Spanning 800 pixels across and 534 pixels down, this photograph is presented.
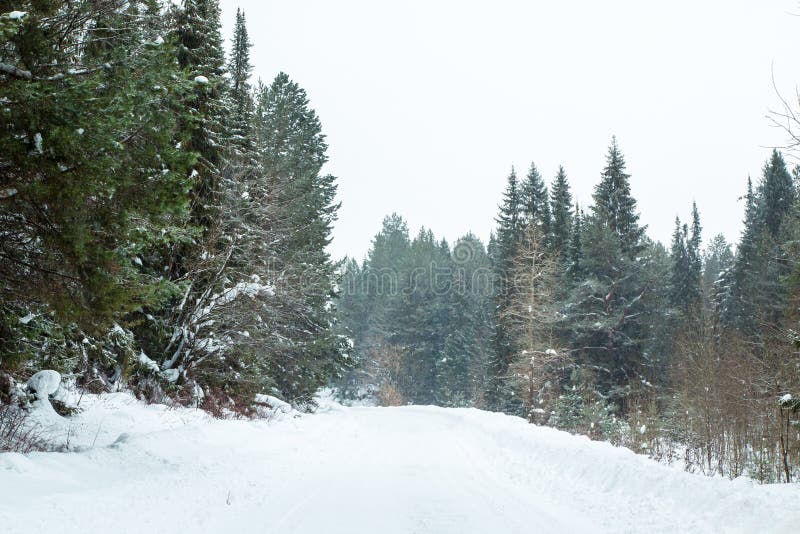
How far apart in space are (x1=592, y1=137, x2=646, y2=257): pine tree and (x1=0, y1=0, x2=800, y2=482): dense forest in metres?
0.13

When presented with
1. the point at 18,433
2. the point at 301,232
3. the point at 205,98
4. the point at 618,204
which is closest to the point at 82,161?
the point at 18,433

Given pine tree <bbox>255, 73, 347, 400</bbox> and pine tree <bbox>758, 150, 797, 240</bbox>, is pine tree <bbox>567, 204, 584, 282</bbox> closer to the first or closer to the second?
pine tree <bbox>255, 73, 347, 400</bbox>

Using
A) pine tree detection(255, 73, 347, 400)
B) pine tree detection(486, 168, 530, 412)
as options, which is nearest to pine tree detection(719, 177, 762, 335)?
pine tree detection(486, 168, 530, 412)

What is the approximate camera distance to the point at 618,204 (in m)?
35.2

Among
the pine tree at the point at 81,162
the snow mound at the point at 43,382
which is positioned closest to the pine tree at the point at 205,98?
the snow mound at the point at 43,382

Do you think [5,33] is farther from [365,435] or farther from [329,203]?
[329,203]

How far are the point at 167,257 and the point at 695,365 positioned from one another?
20.9 m

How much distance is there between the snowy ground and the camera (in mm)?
5457

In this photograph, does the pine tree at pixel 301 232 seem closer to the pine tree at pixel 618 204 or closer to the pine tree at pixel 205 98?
the pine tree at pixel 205 98

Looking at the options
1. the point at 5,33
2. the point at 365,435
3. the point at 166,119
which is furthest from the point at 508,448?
the point at 5,33

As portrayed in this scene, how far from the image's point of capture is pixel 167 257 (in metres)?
14.8

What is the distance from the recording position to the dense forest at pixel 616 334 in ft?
57.4

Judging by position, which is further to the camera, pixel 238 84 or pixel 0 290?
pixel 238 84

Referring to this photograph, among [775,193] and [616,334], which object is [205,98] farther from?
[775,193]
